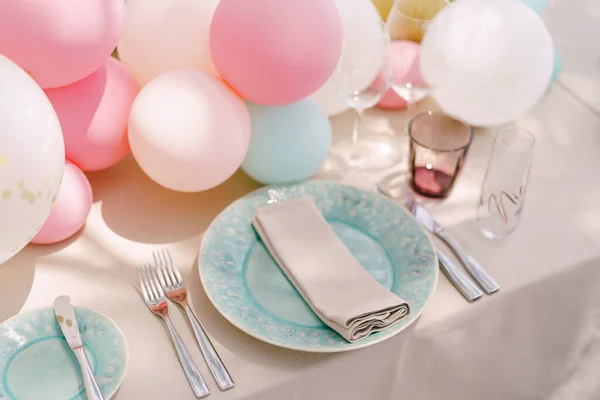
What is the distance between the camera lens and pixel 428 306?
905mm

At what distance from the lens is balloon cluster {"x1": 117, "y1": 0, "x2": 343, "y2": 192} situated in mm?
879

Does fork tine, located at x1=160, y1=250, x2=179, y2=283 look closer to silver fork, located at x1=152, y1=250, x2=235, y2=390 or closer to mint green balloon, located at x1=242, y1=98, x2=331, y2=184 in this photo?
silver fork, located at x1=152, y1=250, x2=235, y2=390

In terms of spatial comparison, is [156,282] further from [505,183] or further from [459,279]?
[505,183]

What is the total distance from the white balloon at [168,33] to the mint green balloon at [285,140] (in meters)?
0.12

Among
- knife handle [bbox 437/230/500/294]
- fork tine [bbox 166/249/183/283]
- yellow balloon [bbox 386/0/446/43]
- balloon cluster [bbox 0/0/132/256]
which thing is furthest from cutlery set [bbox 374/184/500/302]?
balloon cluster [bbox 0/0/132/256]

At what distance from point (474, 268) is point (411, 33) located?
1.30ft

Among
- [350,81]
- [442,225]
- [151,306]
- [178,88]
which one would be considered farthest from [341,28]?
[151,306]

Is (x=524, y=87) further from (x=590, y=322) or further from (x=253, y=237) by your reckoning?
(x=253, y=237)

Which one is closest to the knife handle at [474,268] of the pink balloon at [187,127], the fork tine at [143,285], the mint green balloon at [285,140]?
the mint green balloon at [285,140]

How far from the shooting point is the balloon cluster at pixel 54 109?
68cm

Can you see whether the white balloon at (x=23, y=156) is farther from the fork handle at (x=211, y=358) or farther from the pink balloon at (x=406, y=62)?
the pink balloon at (x=406, y=62)

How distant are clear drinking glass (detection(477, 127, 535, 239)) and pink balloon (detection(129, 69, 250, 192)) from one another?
1.28 ft

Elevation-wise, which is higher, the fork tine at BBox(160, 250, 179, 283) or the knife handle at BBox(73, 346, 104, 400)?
the knife handle at BBox(73, 346, 104, 400)

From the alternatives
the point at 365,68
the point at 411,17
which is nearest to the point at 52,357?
the point at 365,68
